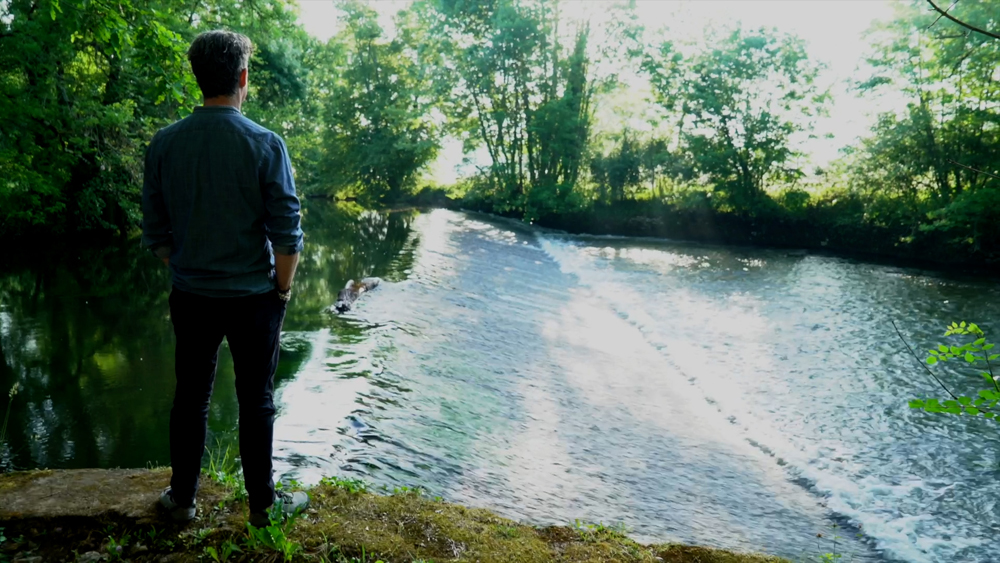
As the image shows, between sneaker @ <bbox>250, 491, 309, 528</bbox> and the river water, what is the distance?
149 centimetres

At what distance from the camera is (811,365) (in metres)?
8.84

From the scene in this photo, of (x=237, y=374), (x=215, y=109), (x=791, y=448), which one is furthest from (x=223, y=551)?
(x=791, y=448)

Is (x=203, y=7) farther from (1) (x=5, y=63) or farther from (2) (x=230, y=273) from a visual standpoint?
(2) (x=230, y=273)

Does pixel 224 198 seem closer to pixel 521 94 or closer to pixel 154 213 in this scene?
pixel 154 213

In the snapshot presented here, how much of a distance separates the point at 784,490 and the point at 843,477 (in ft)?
1.99

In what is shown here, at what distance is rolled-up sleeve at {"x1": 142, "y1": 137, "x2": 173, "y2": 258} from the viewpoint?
114 inches

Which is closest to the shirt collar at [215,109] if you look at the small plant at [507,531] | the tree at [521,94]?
the small plant at [507,531]

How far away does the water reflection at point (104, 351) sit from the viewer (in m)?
5.61

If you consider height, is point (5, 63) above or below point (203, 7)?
below

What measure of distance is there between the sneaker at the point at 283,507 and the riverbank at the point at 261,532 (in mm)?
54

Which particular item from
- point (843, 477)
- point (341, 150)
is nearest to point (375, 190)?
point (341, 150)

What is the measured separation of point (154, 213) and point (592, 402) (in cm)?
517

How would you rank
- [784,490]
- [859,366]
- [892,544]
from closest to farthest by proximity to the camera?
[892,544] < [784,490] < [859,366]

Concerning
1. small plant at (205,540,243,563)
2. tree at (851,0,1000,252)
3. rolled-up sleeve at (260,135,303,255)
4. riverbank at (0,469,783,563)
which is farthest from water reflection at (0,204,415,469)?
tree at (851,0,1000,252)
